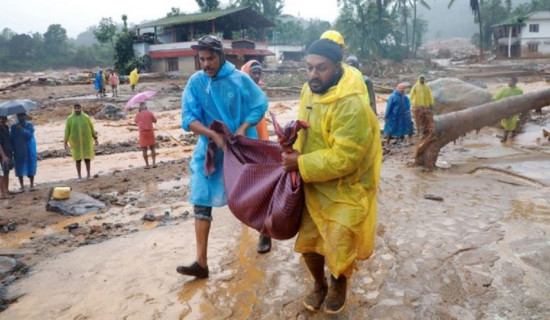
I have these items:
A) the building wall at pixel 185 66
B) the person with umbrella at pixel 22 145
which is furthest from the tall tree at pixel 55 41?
the person with umbrella at pixel 22 145

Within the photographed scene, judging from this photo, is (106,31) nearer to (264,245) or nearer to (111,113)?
(111,113)

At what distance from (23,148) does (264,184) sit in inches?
267

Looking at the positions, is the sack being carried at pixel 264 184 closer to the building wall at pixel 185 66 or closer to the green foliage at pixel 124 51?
the building wall at pixel 185 66

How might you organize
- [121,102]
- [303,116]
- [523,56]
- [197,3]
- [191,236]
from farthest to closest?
[523,56]
[197,3]
[121,102]
[191,236]
[303,116]

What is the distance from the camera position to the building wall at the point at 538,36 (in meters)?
41.4

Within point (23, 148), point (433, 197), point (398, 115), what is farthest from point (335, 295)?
point (398, 115)

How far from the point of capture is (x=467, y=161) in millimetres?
7719

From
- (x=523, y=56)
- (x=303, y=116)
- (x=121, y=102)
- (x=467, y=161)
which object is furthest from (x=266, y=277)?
(x=523, y=56)

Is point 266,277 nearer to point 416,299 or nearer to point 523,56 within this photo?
point 416,299

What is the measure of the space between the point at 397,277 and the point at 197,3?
39.6m

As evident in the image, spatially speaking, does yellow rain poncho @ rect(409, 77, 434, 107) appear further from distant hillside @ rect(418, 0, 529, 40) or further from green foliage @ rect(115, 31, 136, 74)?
distant hillside @ rect(418, 0, 529, 40)

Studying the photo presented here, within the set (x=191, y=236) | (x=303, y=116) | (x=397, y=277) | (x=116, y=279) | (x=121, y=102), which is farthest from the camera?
(x=121, y=102)

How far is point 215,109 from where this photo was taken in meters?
3.36

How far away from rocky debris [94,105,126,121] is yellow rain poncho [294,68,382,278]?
1608cm
